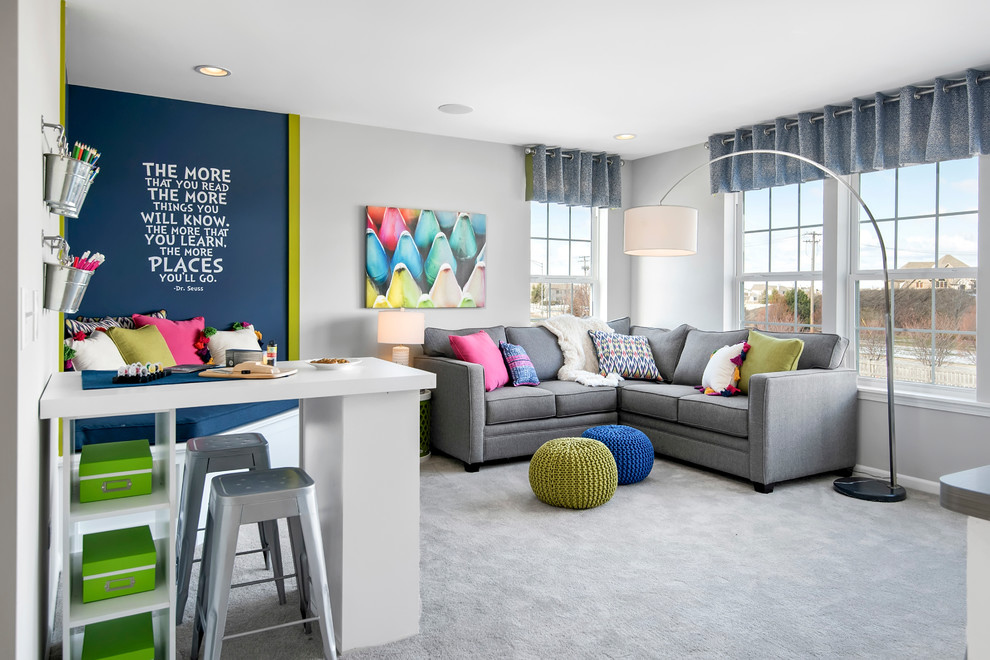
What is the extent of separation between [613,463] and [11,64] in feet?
10.0

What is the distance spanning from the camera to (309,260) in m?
4.81

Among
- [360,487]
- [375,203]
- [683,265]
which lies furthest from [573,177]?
[360,487]

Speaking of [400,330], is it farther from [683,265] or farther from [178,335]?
[683,265]

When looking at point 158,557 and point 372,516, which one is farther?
point 372,516

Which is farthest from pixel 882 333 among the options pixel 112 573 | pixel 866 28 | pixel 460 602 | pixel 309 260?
pixel 112 573

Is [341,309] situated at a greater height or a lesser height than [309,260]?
lesser

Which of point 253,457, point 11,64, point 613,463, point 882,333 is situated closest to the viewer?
point 11,64

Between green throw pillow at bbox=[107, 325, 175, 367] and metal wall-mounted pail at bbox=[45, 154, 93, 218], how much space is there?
6.25 feet

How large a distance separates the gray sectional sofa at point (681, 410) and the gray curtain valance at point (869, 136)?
1155 millimetres

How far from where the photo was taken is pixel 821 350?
4.34 metres

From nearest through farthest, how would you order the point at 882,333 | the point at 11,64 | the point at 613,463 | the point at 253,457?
the point at 11,64 → the point at 253,457 → the point at 613,463 → the point at 882,333

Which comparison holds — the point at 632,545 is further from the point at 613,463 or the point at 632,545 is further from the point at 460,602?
the point at 460,602

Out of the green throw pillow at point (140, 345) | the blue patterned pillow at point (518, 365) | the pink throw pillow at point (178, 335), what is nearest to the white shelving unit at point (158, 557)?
the green throw pillow at point (140, 345)

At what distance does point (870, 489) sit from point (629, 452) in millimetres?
1384
